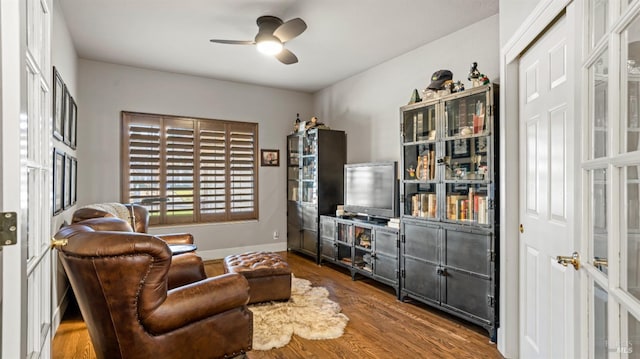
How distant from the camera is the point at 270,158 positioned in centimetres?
587

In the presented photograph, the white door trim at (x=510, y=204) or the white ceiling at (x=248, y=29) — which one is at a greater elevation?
the white ceiling at (x=248, y=29)

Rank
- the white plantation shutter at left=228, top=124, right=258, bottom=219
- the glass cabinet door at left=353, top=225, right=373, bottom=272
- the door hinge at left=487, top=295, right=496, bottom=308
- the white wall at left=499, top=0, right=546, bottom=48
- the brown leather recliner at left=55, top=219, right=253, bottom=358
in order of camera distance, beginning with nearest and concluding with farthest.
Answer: the brown leather recliner at left=55, top=219, right=253, bottom=358 < the white wall at left=499, top=0, right=546, bottom=48 < the door hinge at left=487, top=295, right=496, bottom=308 < the glass cabinet door at left=353, top=225, right=373, bottom=272 < the white plantation shutter at left=228, top=124, right=258, bottom=219

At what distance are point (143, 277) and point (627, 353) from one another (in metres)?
1.87

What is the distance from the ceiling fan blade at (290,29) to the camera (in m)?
2.85

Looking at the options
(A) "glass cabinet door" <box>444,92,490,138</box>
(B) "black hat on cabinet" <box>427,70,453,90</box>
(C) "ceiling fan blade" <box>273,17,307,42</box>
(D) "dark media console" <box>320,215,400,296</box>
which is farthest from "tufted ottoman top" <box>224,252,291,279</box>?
(B) "black hat on cabinet" <box>427,70,453,90</box>

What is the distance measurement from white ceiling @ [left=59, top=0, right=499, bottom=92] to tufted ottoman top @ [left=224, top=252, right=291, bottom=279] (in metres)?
2.46

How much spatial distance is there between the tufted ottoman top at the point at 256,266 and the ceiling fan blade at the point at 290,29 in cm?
222

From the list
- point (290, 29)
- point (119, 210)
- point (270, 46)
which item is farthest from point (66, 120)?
point (290, 29)

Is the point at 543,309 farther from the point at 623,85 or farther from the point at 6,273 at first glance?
the point at 6,273

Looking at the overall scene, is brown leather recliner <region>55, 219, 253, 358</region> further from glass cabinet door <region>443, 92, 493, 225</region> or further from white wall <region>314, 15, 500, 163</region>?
white wall <region>314, 15, 500, 163</region>

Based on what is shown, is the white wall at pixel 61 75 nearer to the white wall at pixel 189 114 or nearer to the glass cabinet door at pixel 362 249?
the white wall at pixel 189 114

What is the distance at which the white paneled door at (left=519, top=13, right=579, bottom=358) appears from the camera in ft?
5.26

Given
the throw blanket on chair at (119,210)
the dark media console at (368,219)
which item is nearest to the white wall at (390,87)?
the dark media console at (368,219)

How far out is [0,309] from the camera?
92 centimetres
